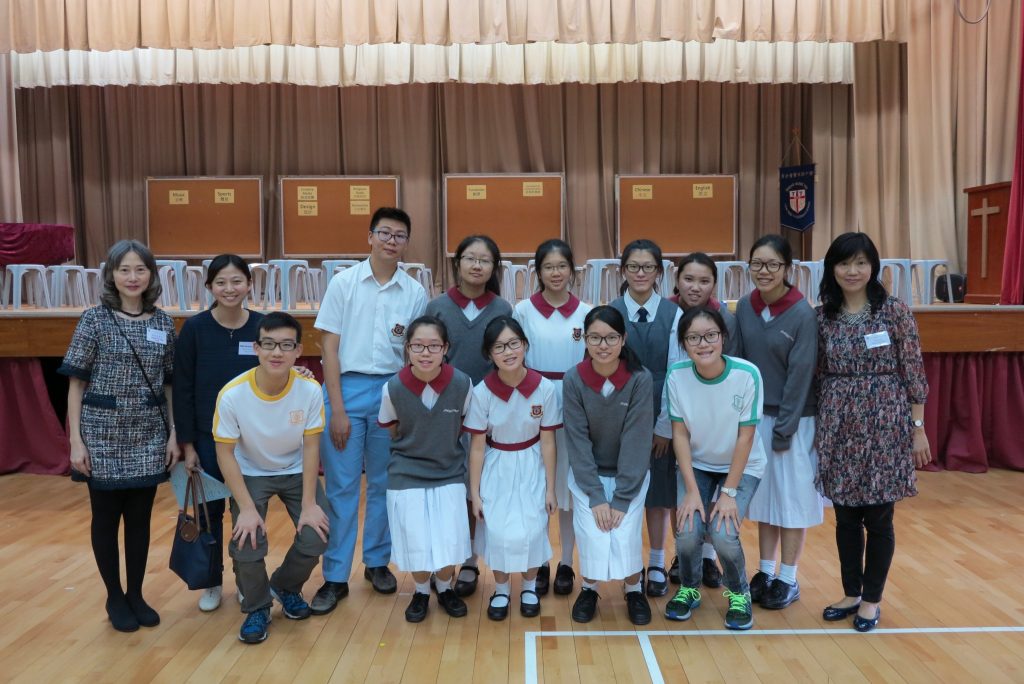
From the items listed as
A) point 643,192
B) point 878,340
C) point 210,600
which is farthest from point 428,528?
point 643,192

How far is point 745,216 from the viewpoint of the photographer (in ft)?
34.2

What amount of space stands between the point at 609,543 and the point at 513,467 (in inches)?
18.2

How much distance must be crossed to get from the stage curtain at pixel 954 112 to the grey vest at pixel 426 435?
20.8ft

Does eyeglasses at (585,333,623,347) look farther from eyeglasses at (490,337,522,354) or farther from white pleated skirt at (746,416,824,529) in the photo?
white pleated skirt at (746,416,824,529)

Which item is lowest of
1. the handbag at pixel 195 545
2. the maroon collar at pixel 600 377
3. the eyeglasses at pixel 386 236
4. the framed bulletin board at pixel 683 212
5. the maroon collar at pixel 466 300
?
the handbag at pixel 195 545

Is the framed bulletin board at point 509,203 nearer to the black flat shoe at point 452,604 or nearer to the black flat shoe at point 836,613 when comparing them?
the black flat shoe at point 452,604

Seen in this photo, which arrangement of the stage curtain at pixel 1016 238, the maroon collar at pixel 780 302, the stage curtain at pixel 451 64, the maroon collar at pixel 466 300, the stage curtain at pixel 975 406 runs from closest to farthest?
the maroon collar at pixel 780 302 → the maroon collar at pixel 466 300 → the stage curtain at pixel 975 406 → the stage curtain at pixel 1016 238 → the stage curtain at pixel 451 64

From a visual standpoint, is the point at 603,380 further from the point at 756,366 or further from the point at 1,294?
the point at 1,294

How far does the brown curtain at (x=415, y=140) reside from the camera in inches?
408

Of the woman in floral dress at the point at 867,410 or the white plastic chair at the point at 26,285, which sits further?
the white plastic chair at the point at 26,285

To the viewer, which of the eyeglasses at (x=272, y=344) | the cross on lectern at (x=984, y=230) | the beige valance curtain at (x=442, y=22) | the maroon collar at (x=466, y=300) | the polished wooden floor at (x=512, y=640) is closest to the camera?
the polished wooden floor at (x=512, y=640)

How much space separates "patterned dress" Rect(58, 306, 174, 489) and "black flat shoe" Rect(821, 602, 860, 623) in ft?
8.44

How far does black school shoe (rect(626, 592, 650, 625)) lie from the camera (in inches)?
128

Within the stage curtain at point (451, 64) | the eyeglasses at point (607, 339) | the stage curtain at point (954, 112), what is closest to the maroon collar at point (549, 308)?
the eyeglasses at point (607, 339)
